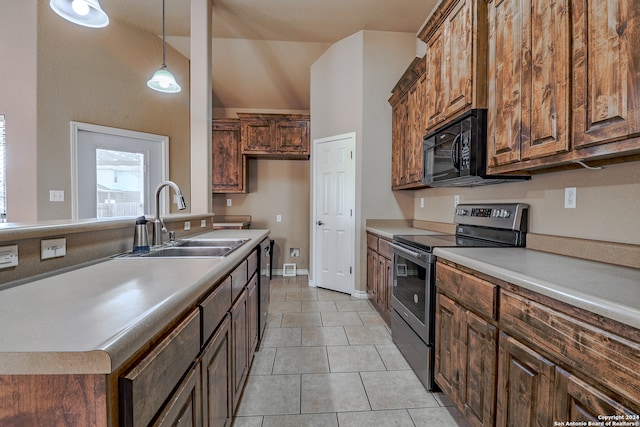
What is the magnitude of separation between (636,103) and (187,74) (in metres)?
4.96

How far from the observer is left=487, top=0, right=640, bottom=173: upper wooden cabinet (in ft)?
3.45

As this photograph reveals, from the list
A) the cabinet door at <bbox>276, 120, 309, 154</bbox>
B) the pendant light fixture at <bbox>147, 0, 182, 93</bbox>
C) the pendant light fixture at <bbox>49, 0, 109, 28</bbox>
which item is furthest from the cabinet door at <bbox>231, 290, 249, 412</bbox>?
the cabinet door at <bbox>276, 120, 309, 154</bbox>

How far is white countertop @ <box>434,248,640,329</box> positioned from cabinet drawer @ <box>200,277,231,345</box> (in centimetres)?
117

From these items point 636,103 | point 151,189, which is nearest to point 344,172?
point 151,189

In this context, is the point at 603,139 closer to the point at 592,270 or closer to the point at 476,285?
the point at 592,270

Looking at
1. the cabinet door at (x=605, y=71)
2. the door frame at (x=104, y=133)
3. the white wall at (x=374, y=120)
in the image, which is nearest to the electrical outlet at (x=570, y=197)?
the cabinet door at (x=605, y=71)

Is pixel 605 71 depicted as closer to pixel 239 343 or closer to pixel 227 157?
pixel 239 343

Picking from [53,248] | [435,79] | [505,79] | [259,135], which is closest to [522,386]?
[505,79]

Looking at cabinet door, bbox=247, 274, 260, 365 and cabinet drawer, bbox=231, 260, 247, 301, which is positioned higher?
cabinet drawer, bbox=231, 260, 247, 301

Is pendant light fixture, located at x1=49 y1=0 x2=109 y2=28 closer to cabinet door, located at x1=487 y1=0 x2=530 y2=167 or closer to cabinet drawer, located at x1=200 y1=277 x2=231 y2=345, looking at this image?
cabinet drawer, located at x1=200 y1=277 x2=231 y2=345

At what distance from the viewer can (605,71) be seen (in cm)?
111

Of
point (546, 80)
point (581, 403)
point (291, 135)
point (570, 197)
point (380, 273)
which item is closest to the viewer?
point (581, 403)

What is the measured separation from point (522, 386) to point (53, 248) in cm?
184

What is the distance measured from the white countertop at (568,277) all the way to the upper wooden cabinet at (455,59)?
3.18 feet
